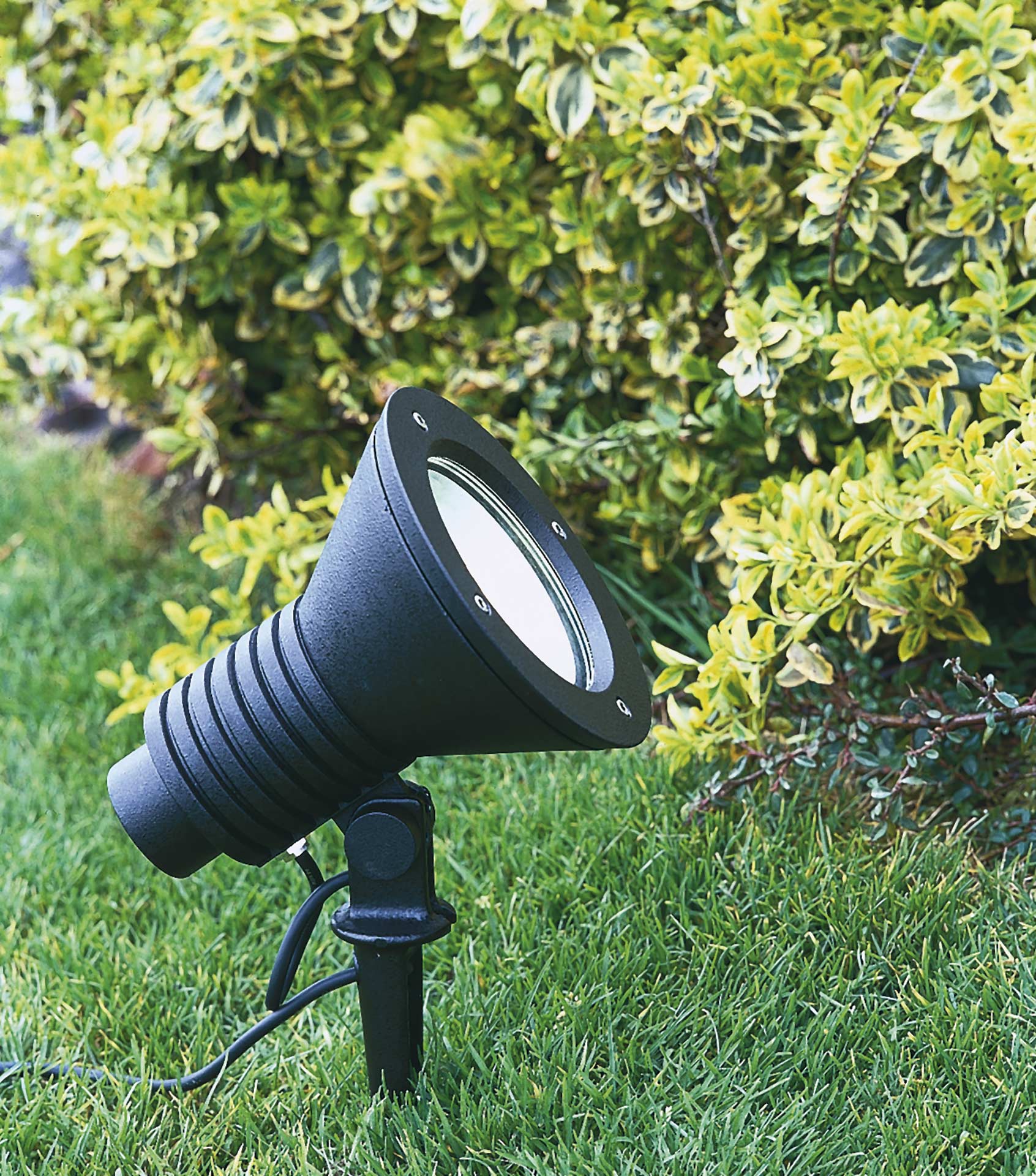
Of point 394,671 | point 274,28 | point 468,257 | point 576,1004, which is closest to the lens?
point 394,671

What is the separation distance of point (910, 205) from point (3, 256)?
385 centimetres

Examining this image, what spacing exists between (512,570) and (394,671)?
257 millimetres

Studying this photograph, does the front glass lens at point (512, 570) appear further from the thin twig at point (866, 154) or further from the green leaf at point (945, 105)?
the green leaf at point (945, 105)

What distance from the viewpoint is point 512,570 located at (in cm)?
144

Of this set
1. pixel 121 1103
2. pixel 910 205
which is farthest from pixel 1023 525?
pixel 121 1103

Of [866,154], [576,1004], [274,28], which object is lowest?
[576,1004]

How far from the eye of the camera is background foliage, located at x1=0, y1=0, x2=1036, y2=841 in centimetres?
191

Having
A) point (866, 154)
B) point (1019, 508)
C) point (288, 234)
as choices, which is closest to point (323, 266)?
point (288, 234)

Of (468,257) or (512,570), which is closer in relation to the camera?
(512,570)

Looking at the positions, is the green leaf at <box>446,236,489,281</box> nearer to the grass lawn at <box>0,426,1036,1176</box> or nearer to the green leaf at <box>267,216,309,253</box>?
the green leaf at <box>267,216,309,253</box>

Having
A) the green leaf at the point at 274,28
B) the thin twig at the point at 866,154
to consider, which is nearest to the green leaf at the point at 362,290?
the green leaf at the point at 274,28

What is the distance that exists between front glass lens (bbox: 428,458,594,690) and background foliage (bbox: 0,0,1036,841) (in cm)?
47

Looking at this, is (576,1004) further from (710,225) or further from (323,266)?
(323,266)

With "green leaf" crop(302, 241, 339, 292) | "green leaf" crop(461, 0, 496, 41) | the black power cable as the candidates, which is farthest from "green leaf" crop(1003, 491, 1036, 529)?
"green leaf" crop(302, 241, 339, 292)
